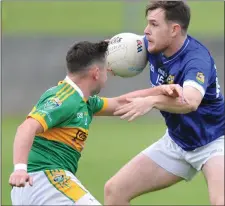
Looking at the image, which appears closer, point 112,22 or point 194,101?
point 194,101

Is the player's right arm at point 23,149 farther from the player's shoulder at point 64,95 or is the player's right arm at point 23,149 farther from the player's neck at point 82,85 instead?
the player's neck at point 82,85

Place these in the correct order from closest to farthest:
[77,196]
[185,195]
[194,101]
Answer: [77,196], [194,101], [185,195]

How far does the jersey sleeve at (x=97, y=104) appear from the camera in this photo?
746 cm

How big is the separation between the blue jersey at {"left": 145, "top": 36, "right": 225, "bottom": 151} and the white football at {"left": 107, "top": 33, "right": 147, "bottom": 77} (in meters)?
0.19

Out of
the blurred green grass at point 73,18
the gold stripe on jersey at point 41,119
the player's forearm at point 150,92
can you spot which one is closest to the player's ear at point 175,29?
the player's forearm at point 150,92

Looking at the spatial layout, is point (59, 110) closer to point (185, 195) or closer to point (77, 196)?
point (77, 196)

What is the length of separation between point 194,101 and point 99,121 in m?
13.7

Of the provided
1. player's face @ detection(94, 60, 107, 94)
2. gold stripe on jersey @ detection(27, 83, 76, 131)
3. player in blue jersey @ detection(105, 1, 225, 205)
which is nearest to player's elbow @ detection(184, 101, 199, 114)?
player in blue jersey @ detection(105, 1, 225, 205)

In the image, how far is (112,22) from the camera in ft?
71.9

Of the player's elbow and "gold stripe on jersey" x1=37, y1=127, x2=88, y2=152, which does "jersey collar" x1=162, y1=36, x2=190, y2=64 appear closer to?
the player's elbow

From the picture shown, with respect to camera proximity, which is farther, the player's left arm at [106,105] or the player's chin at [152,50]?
the player's chin at [152,50]

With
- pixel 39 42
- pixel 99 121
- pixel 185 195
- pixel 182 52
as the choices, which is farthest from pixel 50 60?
pixel 182 52

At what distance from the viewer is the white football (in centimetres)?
832

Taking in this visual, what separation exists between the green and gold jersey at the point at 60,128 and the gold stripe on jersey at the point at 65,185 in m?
0.07
